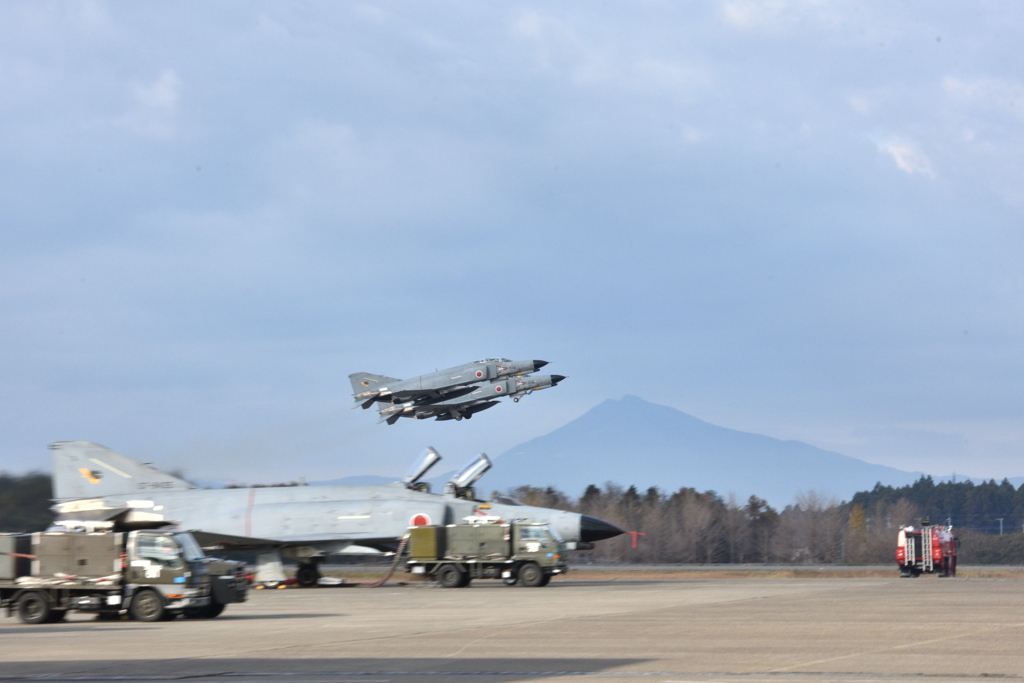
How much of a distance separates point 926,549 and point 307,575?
2328 cm

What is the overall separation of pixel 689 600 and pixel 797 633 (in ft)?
30.4

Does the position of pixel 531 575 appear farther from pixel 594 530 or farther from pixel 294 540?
pixel 294 540

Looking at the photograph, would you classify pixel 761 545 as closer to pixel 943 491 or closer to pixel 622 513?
pixel 622 513

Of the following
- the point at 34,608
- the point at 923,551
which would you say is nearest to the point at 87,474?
the point at 34,608

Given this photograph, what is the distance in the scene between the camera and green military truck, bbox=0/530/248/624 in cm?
1983

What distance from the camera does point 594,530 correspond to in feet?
114

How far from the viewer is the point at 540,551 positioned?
30.4 meters

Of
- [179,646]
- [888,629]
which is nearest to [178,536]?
[179,646]

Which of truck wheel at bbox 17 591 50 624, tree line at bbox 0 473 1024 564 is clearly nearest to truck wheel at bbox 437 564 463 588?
truck wheel at bbox 17 591 50 624

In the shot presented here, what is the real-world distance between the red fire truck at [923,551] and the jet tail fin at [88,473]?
2827cm

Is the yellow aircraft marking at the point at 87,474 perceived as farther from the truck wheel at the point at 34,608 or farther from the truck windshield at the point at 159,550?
the truck windshield at the point at 159,550

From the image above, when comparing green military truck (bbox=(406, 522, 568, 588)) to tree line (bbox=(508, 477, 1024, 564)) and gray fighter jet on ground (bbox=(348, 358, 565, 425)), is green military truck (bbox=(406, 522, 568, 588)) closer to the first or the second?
gray fighter jet on ground (bbox=(348, 358, 565, 425))

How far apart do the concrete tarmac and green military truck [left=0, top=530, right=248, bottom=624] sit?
461 millimetres

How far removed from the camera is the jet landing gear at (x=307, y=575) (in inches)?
1389
